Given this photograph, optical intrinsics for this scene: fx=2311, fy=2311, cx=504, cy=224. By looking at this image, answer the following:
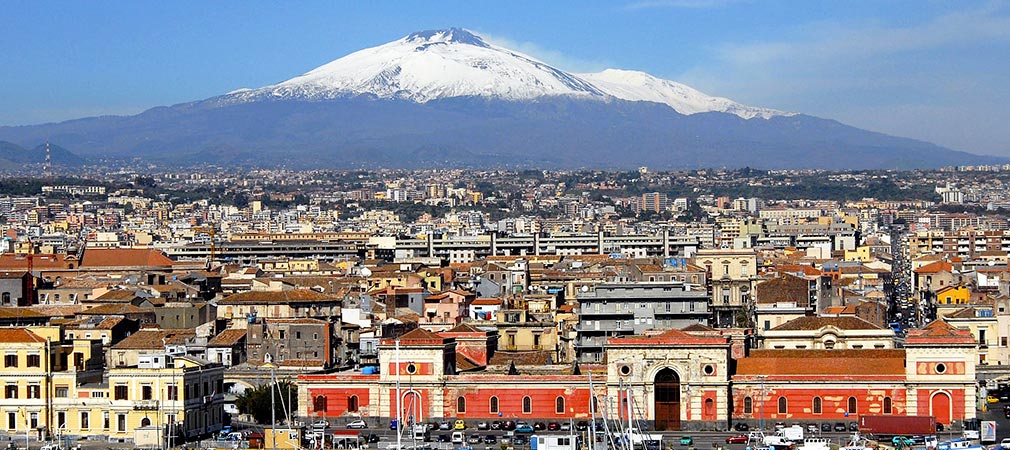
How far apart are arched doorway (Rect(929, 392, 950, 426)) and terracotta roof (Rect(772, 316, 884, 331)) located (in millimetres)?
12261

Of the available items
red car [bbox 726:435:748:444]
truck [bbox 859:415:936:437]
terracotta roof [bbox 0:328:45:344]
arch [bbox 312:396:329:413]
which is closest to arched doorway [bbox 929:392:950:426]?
truck [bbox 859:415:936:437]

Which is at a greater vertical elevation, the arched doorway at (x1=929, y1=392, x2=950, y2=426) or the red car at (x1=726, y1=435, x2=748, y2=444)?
the arched doorway at (x1=929, y1=392, x2=950, y2=426)

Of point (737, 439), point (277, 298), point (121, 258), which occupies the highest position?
point (121, 258)

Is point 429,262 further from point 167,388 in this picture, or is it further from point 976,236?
point 167,388

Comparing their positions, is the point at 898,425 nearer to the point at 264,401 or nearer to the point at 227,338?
the point at 264,401

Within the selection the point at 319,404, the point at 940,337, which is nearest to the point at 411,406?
the point at 319,404

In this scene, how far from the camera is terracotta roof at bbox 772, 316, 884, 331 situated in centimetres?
8338

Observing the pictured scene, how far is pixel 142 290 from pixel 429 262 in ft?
179

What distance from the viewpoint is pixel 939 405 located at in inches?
2800

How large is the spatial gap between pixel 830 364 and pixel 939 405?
12.4 feet

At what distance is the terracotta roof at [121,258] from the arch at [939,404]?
270 ft

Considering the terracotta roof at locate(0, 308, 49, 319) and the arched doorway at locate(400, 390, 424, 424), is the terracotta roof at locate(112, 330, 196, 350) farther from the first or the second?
the arched doorway at locate(400, 390, 424, 424)

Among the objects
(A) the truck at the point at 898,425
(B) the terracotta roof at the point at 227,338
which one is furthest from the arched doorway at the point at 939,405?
(B) the terracotta roof at the point at 227,338

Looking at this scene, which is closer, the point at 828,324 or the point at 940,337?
the point at 940,337
